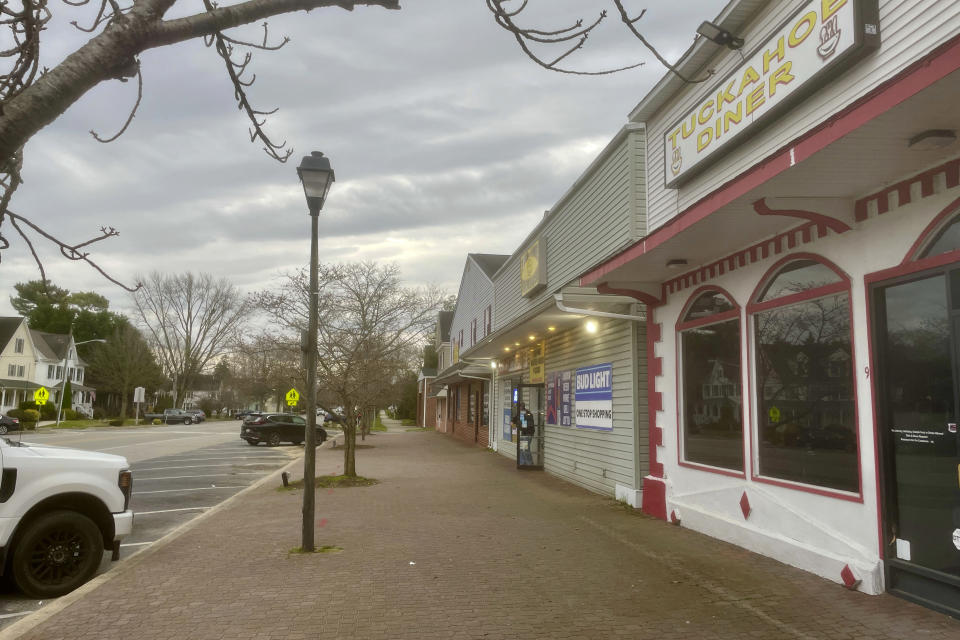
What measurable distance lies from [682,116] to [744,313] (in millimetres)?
3105

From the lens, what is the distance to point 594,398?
12.4 meters

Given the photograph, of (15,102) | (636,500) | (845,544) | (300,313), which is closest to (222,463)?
(300,313)

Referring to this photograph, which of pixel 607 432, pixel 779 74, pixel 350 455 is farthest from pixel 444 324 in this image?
pixel 779 74

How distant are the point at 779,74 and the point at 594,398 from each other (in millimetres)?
6807

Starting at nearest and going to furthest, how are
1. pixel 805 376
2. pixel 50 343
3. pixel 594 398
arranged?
pixel 805 376 < pixel 594 398 < pixel 50 343

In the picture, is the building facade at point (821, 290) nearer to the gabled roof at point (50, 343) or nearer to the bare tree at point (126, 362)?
the bare tree at point (126, 362)

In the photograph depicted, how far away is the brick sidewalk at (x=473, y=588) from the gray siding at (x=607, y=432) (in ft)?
4.39

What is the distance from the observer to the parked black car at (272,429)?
27.9 m

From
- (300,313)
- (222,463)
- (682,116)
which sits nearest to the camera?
(682,116)

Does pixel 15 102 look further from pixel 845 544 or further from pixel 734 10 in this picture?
pixel 734 10

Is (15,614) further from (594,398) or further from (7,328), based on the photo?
(7,328)

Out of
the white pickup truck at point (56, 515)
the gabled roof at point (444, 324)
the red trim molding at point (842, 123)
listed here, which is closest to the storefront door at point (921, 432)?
the red trim molding at point (842, 123)

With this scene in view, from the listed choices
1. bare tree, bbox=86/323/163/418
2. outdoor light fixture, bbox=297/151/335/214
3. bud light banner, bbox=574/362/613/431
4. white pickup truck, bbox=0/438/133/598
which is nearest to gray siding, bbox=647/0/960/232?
bud light banner, bbox=574/362/613/431

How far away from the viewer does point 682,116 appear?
9203 millimetres
